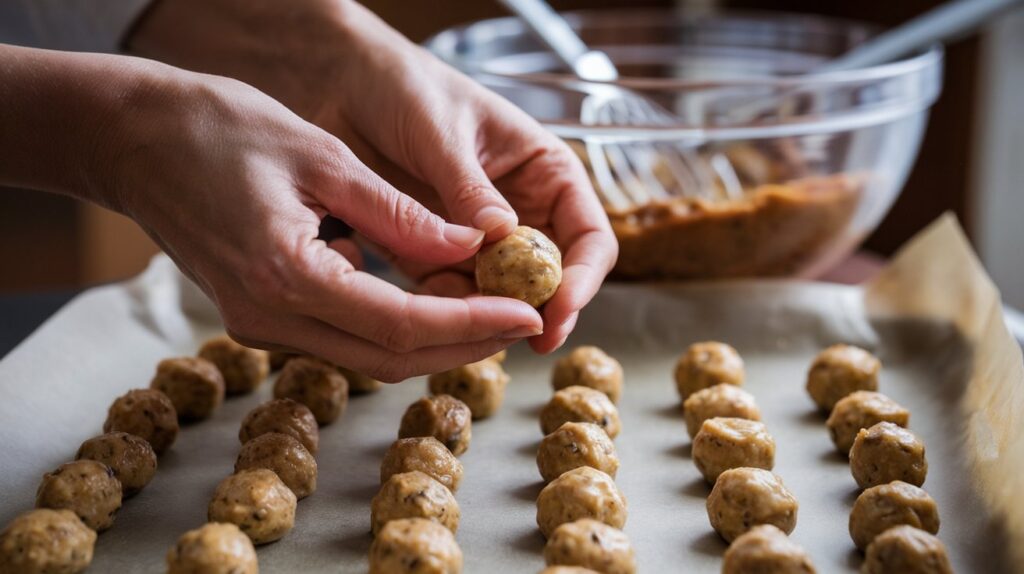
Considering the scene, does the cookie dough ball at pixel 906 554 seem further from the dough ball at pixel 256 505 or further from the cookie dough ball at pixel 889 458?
the dough ball at pixel 256 505

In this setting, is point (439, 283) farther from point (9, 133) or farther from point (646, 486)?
point (9, 133)

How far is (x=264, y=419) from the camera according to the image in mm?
2037

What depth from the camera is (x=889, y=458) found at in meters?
1.88

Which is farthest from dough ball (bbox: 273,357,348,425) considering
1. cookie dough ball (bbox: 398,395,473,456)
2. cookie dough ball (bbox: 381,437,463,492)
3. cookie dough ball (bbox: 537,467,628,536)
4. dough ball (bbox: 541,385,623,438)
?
cookie dough ball (bbox: 537,467,628,536)

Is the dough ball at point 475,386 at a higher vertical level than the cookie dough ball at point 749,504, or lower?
higher

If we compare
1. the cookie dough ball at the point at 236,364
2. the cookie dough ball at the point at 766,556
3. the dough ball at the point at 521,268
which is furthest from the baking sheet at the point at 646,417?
the dough ball at the point at 521,268

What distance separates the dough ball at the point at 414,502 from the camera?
172cm

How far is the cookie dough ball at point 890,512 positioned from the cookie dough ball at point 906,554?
0.26 ft

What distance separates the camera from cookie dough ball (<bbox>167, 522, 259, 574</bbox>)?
1.54m

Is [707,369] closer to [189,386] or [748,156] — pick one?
[748,156]

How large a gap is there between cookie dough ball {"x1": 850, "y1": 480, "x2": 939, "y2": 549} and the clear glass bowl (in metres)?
0.97

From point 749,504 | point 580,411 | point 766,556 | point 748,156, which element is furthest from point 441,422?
point 748,156

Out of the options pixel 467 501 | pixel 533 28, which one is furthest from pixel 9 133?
pixel 533 28

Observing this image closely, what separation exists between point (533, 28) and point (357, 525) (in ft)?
4.57
